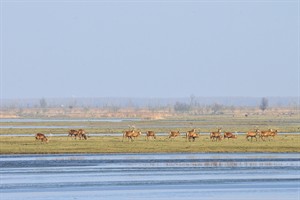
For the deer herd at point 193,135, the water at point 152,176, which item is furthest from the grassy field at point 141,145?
the water at point 152,176

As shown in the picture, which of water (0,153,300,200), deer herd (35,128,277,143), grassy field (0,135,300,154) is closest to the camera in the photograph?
water (0,153,300,200)

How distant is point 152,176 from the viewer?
34438 mm

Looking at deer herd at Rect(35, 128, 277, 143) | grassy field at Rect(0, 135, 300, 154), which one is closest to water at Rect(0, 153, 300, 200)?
grassy field at Rect(0, 135, 300, 154)

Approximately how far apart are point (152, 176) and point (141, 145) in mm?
16762

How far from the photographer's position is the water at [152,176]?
29344mm

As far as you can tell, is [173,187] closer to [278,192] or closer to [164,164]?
[278,192]

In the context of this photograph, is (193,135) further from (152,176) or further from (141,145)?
(152,176)

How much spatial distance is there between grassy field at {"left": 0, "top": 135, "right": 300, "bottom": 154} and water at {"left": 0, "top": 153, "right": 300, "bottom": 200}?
2.35m

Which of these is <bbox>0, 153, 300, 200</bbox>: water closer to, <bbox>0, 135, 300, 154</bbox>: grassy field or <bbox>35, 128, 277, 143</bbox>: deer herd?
<bbox>0, 135, 300, 154</bbox>: grassy field

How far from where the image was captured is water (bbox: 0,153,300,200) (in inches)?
1155

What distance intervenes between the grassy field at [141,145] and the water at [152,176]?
235 centimetres

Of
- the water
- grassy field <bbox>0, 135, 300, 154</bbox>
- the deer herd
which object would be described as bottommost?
the water

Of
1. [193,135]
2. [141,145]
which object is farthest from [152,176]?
[193,135]

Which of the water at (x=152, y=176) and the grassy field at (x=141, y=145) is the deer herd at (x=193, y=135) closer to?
the grassy field at (x=141, y=145)
